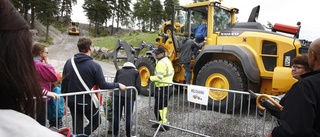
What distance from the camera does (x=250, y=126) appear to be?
5.54m

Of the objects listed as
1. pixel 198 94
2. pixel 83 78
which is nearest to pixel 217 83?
pixel 198 94

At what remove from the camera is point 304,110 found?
1939 mm

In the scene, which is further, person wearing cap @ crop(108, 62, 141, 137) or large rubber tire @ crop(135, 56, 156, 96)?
large rubber tire @ crop(135, 56, 156, 96)

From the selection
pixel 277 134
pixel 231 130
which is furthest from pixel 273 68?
pixel 277 134

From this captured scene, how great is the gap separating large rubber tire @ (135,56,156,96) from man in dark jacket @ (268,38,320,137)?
603 centimetres

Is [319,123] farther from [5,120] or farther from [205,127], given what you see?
[205,127]

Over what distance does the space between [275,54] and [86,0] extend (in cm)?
4583

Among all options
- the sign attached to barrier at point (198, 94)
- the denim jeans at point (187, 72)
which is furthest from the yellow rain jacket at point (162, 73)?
the denim jeans at point (187, 72)

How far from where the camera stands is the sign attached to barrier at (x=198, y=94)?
4.43m

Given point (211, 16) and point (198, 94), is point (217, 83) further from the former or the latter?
point (198, 94)

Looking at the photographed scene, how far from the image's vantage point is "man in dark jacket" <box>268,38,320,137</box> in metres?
1.94

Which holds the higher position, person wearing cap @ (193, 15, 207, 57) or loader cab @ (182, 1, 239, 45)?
loader cab @ (182, 1, 239, 45)

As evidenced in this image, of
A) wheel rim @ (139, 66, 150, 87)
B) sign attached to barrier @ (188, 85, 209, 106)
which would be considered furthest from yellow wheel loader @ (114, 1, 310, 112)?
wheel rim @ (139, 66, 150, 87)

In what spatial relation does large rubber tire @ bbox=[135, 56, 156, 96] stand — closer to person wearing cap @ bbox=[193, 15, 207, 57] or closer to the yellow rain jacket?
person wearing cap @ bbox=[193, 15, 207, 57]
